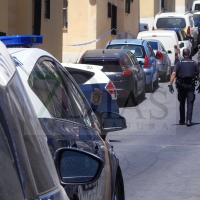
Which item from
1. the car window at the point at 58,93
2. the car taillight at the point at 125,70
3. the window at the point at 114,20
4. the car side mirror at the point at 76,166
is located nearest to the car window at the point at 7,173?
the car side mirror at the point at 76,166

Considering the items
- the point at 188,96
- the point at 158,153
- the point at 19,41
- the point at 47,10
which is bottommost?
the point at 158,153

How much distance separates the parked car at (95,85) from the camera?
40.0 ft

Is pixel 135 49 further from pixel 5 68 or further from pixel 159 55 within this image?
pixel 5 68

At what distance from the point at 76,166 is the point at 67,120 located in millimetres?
857

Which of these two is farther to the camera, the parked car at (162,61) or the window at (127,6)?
the window at (127,6)

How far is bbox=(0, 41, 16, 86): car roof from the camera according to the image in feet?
7.57

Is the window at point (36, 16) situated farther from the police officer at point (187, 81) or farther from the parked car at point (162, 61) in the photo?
the police officer at point (187, 81)

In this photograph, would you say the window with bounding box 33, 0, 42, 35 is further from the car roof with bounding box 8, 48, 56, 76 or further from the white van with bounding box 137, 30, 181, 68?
the car roof with bounding box 8, 48, 56, 76

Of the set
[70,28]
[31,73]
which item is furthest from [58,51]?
[31,73]

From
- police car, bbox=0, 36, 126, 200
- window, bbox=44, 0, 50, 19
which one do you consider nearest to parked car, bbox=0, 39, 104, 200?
police car, bbox=0, 36, 126, 200

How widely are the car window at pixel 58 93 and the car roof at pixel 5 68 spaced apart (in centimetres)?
126

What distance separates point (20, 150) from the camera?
2.33m

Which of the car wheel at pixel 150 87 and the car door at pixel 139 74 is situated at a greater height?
the car door at pixel 139 74

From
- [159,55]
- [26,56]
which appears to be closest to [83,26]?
[159,55]
